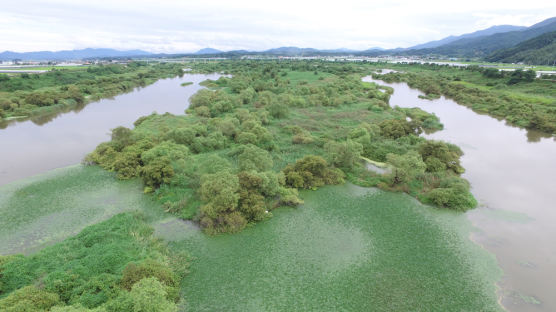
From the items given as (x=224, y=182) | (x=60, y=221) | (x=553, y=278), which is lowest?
(x=553, y=278)

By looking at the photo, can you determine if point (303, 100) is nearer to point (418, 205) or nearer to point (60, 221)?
point (418, 205)

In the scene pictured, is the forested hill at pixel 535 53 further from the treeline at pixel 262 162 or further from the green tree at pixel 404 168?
the green tree at pixel 404 168

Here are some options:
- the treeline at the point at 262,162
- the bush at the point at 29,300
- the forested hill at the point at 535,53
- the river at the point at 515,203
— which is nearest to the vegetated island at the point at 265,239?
the bush at the point at 29,300

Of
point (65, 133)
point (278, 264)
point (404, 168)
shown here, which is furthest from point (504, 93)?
point (65, 133)

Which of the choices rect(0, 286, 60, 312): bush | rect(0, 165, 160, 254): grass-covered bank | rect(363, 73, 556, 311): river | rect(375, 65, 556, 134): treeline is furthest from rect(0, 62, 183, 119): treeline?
rect(375, 65, 556, 134): treeline

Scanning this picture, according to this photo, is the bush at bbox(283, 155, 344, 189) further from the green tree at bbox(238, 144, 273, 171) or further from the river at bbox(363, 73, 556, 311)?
the river at bbox(363, 73, 556, 311)

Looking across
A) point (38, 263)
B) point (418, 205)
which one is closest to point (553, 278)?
point (418, 205)
